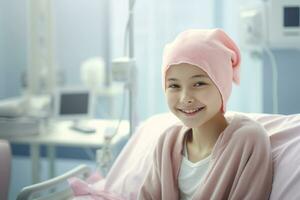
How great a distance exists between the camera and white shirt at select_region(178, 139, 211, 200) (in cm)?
139

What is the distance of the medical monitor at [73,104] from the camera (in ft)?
8.77

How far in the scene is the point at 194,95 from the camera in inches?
51.5

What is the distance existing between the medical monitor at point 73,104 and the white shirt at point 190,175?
1.33 meters

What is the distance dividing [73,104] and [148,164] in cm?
114

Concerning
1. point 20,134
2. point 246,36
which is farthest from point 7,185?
point 246,36

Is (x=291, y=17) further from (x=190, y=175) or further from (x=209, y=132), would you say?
(x=190, y=175)

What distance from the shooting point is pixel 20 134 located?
2.50 m

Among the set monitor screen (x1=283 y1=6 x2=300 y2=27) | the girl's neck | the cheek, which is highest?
monitor screen (x1=283 y1=6 x2=300 y2=27)

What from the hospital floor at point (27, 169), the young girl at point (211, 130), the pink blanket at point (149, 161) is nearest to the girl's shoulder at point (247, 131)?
the young girl at point (211, 130)

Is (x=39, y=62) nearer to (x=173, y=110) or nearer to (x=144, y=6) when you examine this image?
(x=144, y=6)

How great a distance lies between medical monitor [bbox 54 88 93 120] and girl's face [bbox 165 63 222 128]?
1.41 m

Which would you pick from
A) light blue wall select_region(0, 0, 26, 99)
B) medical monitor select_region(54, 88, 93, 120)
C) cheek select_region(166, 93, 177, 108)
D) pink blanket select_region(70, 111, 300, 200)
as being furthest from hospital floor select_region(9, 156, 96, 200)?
cheek select_region(166, 93, 177, 108)

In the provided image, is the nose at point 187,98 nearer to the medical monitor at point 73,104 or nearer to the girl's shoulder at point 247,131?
the girl's shoulder at point 247,131

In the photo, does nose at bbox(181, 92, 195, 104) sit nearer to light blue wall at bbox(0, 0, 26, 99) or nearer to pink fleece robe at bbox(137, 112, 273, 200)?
pink fleece robe at bbox(137, 112, 273, 200)
